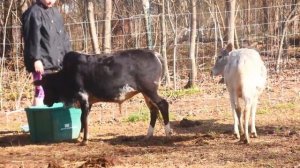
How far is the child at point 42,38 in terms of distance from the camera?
716 cm

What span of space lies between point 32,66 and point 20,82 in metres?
4.23

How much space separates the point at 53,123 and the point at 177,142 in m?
1.66

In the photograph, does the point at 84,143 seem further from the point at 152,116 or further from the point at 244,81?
the point at 244,81

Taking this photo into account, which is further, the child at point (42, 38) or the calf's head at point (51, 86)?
the calf's head at point (51, 86)

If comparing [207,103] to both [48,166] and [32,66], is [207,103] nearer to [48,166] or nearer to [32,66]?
[32,66]

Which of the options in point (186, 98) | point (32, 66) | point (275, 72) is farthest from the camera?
point (275, 72)

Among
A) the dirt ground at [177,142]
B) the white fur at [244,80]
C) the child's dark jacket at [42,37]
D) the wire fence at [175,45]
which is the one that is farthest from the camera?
the wire fence at [175,45]

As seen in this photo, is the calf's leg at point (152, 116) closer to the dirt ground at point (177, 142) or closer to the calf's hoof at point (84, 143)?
the dirt ground at point (177, 142)

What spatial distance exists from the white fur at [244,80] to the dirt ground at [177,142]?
1.18ft

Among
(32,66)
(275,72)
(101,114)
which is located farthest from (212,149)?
(275,72)

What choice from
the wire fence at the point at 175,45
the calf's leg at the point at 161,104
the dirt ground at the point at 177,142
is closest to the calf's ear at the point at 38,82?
the dirt ground at the point at 177,142

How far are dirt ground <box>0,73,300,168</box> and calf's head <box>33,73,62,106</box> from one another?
0.61 meters

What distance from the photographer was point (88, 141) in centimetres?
727

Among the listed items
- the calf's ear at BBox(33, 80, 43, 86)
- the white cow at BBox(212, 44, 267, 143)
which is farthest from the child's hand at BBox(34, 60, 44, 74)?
the white cow at BBox(212, 44, 267, 143)
